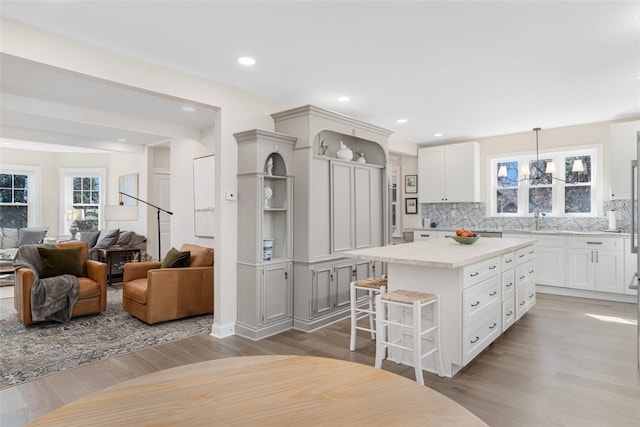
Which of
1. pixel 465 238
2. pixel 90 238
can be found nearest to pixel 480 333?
pixel 465 238

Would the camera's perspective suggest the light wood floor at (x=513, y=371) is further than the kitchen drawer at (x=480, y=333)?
No

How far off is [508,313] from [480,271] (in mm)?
937

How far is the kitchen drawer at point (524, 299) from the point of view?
395 centimetres

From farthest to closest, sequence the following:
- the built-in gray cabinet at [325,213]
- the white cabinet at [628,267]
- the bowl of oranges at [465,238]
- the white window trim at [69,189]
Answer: the white window trim at [69,189], the white cabinet at [628,267], the built-in gray cabinet at [325,213], the bowl of oranges at [465,238]

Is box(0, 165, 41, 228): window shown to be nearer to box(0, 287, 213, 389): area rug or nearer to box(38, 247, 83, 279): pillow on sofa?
box(0, 287, 213, 389): area rug

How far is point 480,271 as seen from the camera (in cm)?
308

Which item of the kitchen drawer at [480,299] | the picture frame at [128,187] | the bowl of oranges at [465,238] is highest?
the picture frame at [128,187]

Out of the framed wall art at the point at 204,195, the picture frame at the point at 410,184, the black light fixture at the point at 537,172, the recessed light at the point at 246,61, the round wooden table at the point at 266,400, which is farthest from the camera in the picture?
the picture frame at the point at 410,184

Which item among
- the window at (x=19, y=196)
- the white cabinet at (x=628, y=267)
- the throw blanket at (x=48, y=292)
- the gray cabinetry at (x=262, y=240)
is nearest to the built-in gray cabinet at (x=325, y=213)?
the gray cabinetry at (x=262, y=240)

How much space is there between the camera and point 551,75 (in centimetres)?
376

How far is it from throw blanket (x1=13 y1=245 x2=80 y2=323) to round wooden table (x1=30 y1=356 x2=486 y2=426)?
401cm

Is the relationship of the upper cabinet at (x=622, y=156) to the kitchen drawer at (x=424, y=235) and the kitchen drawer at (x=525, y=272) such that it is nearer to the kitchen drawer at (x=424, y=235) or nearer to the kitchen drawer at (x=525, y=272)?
the kitchen drawer at (x=525, y=272)

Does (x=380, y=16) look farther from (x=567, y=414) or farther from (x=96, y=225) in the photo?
(x=96, y=225)

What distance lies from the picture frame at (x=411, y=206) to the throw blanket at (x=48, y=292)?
5.66 metres
